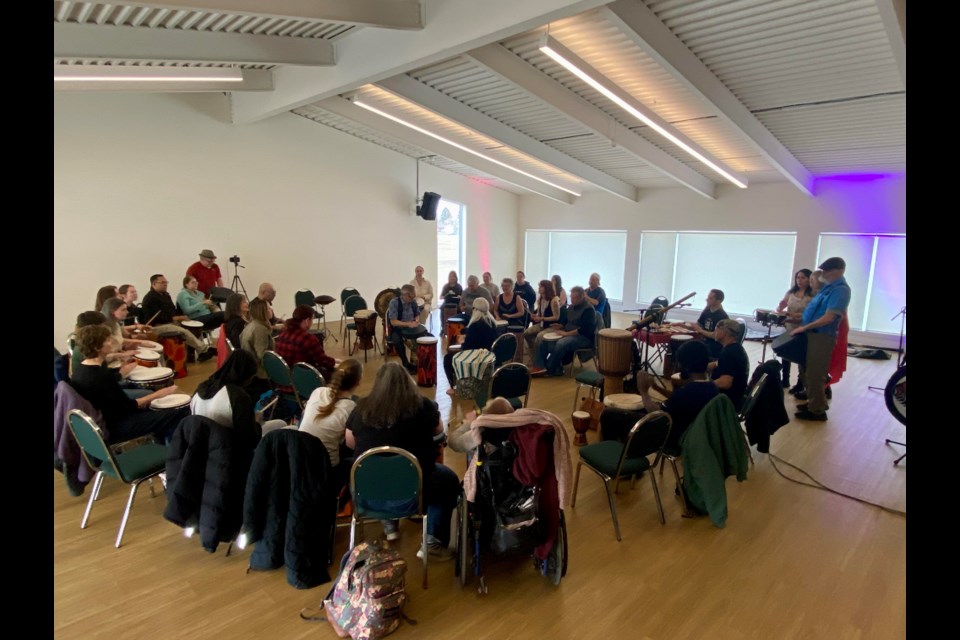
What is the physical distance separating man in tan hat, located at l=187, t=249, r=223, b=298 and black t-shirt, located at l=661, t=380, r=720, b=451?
24.3ft

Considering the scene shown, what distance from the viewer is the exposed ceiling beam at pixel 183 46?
5.09m

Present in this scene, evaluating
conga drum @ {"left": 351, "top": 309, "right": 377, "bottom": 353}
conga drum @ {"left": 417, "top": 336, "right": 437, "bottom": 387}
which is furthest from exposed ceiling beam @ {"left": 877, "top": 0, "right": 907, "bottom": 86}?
conga drum @ {"left": 351, "top": 309, "right": 377, "bottom": 353}

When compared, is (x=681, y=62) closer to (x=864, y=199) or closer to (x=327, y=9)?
(x=327, y=9)

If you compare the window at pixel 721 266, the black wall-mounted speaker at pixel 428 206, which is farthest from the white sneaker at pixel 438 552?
the window at pixel 721 266

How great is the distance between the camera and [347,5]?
14.9 feet

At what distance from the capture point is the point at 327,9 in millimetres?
4484

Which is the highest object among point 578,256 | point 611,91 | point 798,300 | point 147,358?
point 611,91

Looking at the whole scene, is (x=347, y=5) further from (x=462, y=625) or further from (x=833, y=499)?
(x=833, y=499)

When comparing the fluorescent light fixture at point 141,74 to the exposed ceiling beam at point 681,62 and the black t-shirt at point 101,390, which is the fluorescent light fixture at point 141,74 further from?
the exposed ceiling beam at point 681,62

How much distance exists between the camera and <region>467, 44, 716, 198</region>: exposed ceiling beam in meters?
5.72

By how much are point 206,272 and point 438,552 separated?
22.9ft

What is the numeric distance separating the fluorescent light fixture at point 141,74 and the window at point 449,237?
6.39m

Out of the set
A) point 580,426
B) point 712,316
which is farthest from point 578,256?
point 580,426

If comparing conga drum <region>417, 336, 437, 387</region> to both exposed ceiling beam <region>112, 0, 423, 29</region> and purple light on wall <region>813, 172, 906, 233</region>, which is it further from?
purple light on wall <region>813, 172, 906, 233</region>
